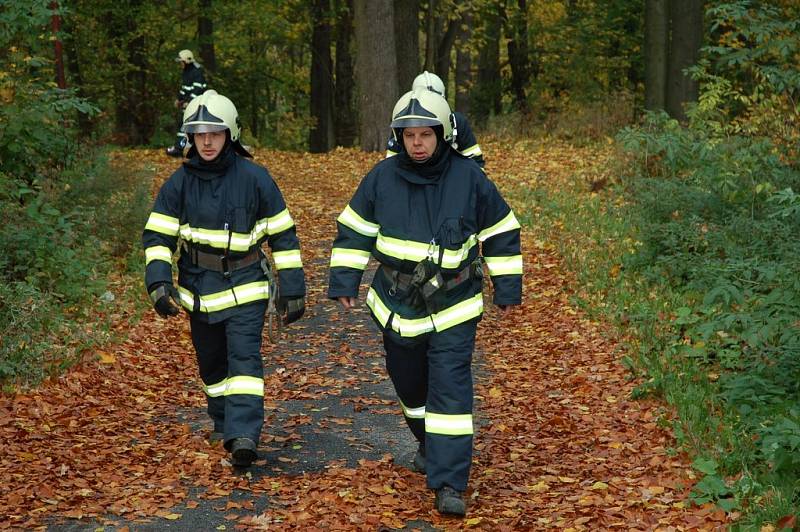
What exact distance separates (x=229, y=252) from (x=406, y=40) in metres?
17.8

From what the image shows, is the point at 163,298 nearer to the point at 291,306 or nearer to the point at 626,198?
the point at 291,306

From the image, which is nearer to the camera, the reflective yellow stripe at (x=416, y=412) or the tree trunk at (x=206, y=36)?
the reflective yellow stripe at (x=416, y=412)

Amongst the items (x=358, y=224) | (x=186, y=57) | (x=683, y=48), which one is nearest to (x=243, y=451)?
(x=358, y=224)

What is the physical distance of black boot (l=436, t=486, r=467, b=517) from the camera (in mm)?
5434

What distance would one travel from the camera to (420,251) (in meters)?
5.59

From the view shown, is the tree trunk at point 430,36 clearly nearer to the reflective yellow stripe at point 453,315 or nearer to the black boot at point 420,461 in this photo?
the black boot at point 420,461

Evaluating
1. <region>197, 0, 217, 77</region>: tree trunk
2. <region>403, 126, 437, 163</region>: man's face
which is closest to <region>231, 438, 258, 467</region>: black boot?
<region>403, 126, 437, 163</region>: man's face

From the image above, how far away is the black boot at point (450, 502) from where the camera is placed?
5.43 meters

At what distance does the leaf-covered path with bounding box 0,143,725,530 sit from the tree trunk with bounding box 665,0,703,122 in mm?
9851

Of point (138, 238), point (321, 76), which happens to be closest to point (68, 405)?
point (138, 238)

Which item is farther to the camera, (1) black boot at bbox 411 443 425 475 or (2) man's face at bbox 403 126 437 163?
(1) black boot at bbox 411 443 425 475

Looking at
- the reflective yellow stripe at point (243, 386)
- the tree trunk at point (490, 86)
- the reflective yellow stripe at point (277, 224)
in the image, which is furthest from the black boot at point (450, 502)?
the tree trunk at point (490, 86)

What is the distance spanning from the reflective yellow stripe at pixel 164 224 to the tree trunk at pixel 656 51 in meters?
15.4

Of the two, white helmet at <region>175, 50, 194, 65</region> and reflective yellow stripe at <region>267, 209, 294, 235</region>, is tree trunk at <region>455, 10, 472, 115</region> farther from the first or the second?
reflective yellow stripe at <region>267, 209, 294, 235</region>
